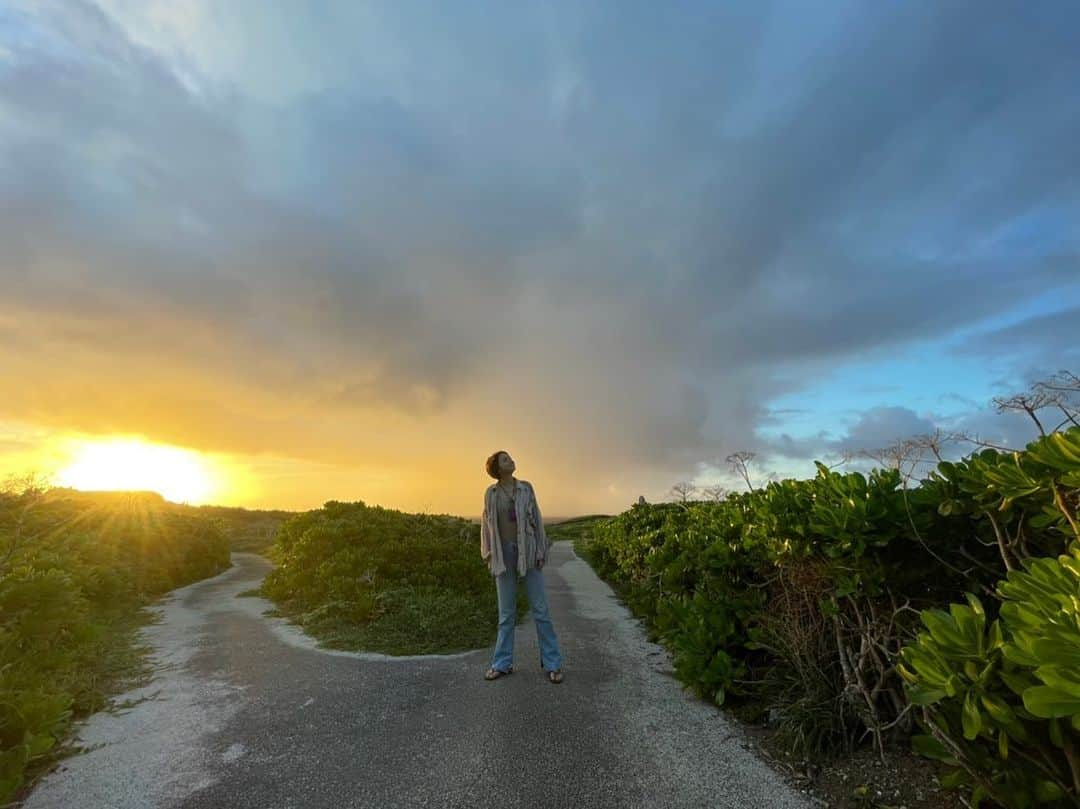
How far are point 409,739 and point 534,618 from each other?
5.87 ft

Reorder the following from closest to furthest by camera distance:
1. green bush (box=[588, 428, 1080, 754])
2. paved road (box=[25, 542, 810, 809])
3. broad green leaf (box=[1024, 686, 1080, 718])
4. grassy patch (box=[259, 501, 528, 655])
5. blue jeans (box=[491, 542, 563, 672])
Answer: broad green leaf (box=[1024, 686, 1080, 718])
green bush (box=[588, 428, 1080, 754])
paved road (box=[25, 542, 810, 809])
blue jeans (box=[491, 542, 563, 672])
grassy patch (box=[259, 501, 528, 655])

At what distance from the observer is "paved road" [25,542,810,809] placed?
3.65m

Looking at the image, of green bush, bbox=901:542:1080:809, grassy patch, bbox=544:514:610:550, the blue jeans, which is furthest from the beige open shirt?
grassy patch, bbox=544:514:610:550

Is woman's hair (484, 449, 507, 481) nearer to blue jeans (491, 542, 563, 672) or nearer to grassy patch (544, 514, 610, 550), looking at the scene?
blue jeans (491, 542, 563, 672)

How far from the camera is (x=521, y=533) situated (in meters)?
5.85

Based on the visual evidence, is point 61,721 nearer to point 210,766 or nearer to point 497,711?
point 210,766

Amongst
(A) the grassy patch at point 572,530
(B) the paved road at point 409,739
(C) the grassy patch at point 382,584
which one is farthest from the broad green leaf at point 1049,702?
(A) the grassy patch at point 572,530

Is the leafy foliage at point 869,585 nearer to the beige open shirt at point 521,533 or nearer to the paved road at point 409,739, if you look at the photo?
the paved road at point 409,739

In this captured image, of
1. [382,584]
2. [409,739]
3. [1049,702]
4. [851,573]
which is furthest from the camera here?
[382,584]

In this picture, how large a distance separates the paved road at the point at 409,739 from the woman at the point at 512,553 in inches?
11.0

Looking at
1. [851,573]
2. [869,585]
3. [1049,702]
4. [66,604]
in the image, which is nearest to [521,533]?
[851,573]

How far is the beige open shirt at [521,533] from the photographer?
586 cm

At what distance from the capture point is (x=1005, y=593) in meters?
2.46

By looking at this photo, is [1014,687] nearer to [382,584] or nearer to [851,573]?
[851,573]
